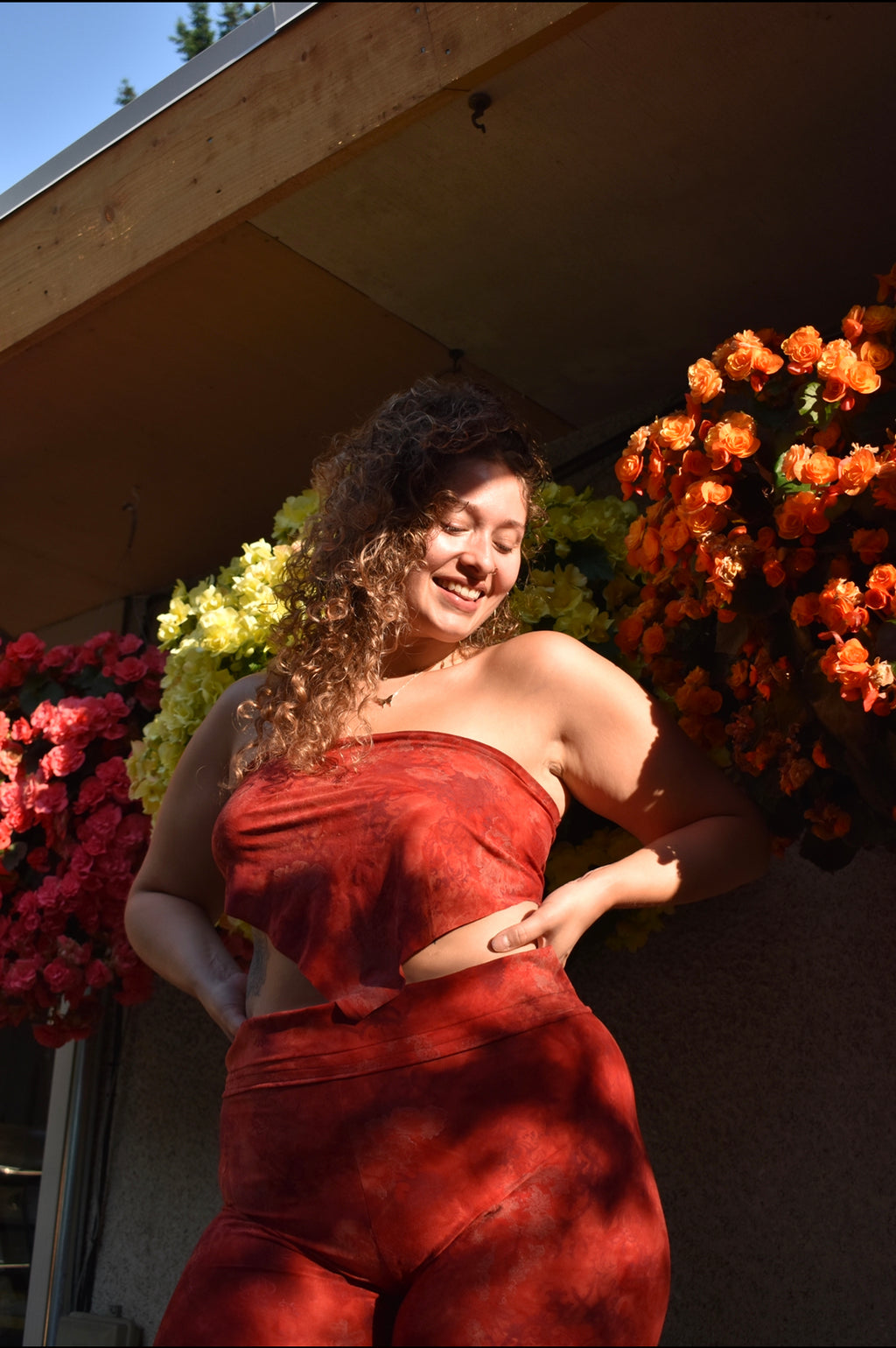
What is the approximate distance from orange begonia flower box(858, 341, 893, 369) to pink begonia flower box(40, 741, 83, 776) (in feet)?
7.92

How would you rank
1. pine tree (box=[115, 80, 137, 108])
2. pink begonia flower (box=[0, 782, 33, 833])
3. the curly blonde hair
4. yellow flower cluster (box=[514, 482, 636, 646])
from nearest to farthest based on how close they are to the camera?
the curly blonde hair, yellow flower cluster (box=[514, 482, 636, 646]), pine tree (box=[115, 80, 137, 108]), pink begonia flower (box=[0, 782, 33, 833])

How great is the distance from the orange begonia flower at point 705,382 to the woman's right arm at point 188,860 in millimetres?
959

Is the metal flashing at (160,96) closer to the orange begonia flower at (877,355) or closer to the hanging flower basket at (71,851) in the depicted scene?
the hanging flower basket at (71,851)

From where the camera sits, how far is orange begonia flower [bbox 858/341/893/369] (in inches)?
73.5

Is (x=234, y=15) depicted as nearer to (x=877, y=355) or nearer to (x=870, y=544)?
(x=877, y=355)

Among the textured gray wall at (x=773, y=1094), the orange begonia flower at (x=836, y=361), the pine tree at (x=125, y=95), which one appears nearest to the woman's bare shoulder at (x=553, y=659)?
the orange begonia flower at (x=836, y=361)

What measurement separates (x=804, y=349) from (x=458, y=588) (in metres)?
0.66

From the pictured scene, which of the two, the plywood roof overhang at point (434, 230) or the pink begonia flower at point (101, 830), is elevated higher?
the plywood roof overhang at point (434, 230)

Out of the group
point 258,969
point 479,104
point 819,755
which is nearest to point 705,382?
point 819,755

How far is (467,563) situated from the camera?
6.72 feet

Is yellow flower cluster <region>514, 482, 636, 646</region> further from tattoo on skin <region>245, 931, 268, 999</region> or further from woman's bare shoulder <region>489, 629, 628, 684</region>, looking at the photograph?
tattoo on skin <region>245, 931, 268, 999</region>

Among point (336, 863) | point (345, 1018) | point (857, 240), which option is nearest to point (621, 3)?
point (857, 240)

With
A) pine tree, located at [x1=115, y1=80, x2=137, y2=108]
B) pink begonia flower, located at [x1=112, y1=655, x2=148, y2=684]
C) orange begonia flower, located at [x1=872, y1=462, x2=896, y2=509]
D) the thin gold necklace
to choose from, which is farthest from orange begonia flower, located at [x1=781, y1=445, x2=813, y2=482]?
pink begonia flower, located at [x1=112, y1=655, x2=148, y2=684]

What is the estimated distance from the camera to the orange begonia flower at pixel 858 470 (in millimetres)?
1779
